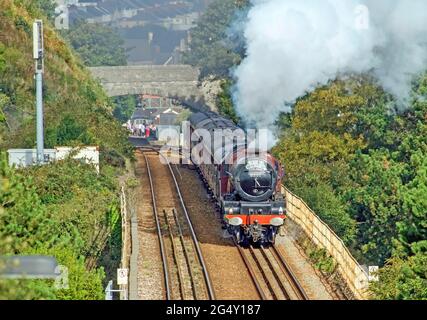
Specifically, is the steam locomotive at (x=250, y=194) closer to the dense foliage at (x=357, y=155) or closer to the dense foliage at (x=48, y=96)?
the dense foliage at (x=357, y=155)

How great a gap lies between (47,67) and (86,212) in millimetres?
22989

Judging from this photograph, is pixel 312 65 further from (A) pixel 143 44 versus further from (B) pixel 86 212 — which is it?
(A) pixel 143 44

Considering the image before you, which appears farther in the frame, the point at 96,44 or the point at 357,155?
the point at 96,44

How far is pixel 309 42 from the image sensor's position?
35.3 m

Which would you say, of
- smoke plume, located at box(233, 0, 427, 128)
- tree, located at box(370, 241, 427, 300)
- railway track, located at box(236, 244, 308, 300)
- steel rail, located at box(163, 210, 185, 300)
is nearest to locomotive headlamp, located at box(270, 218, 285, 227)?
railway track, located at box(236, 244, 308, 300)

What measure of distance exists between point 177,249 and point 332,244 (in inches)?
214

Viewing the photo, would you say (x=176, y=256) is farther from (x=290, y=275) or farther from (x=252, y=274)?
(x=290, y=275)

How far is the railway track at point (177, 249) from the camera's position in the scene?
1049 inches

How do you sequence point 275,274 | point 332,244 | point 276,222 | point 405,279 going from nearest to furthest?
point 405,279, point 275,274, point 332,244, point 276,222

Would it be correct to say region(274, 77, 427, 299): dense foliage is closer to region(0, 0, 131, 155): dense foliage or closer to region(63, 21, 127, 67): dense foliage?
region(0, 0, 131, 155): dense foliage

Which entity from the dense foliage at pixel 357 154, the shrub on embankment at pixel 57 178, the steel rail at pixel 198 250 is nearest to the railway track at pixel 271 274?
the steel rail at pixel 198 250

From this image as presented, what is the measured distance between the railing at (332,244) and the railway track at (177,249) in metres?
3.98

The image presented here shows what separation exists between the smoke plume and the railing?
3.60 metres

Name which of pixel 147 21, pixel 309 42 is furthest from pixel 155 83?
pixel 147 21
